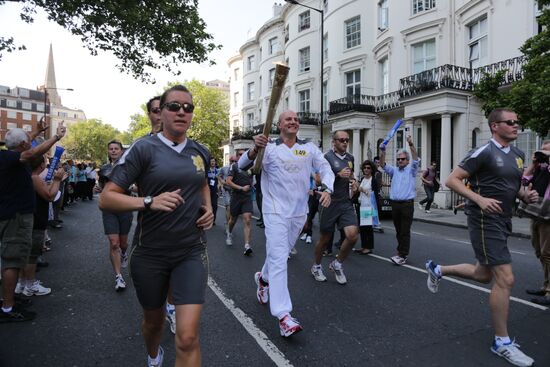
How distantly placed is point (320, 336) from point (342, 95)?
86.5 ft

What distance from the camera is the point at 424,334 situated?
385 centimetres

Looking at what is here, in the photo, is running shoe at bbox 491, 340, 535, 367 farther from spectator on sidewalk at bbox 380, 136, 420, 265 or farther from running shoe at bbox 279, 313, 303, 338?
spectator on sidewalk at bbox 380, 136, 420, 265

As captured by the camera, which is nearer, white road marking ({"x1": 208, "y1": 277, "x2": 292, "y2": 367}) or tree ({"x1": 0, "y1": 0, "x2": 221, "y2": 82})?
white road marking ({"x1": 208, "y1": 277, "x2": 292, "y2": 367})

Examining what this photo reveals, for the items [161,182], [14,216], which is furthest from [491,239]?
[14,216]

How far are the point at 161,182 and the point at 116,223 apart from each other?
3.04 metres

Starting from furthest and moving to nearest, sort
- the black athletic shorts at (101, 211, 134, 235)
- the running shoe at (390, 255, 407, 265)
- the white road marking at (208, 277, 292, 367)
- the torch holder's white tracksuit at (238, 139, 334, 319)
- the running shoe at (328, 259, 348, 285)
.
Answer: the running shoe at (390, 255, 407, 265), the running shoe at (328, 259, 348, 285), the black athletic shorts at (101, 211, 134, 235), the torch holder's white tracksuit at (238, 139, 334, 319), the white road marking at (208, 277, 292, 367)

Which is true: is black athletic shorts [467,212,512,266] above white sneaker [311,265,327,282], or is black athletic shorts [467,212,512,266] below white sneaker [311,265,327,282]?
above

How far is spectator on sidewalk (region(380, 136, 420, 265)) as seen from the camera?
23.2 ft

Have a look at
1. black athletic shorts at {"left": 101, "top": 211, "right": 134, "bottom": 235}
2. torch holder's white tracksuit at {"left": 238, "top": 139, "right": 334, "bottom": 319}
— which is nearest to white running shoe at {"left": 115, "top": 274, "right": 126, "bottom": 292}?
black athletic shorts at {"left": 101, "top": 211, "right": 134, "bottom": 235}

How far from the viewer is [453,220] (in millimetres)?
13750

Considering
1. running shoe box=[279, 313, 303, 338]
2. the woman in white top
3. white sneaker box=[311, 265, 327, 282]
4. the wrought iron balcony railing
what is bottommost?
white sneaker box=[311, 265, 327, 282]

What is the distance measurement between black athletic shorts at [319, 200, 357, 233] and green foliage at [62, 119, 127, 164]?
86.8 meters

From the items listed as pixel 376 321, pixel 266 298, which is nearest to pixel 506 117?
pixel 376 321

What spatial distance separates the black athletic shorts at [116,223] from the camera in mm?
5230
